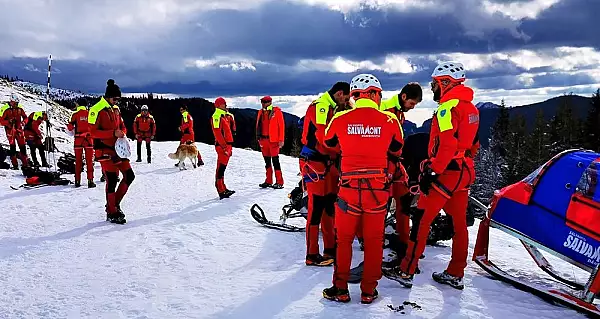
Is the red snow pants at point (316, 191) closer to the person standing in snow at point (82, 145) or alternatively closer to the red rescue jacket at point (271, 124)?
the red rescue jacket at point (271, 124)

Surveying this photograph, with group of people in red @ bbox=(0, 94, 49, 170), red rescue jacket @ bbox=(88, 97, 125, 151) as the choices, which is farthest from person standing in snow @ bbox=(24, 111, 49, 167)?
red rescue jacket @ bbox=(88, 97, 125, 151)

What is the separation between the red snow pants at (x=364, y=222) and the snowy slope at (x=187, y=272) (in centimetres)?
34

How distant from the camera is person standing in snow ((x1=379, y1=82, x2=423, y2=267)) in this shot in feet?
22.3

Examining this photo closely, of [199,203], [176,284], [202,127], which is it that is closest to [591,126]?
[199,203]

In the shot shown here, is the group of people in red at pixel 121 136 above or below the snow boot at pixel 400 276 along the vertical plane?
above

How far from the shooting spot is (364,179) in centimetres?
520

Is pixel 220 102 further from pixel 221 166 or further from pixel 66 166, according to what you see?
pixel 66 166

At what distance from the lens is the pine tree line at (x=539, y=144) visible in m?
46.9

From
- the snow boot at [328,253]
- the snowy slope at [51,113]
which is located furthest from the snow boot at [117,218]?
the snowy slope at [51,113]

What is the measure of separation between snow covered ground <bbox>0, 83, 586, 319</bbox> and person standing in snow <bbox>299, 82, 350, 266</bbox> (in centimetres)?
41

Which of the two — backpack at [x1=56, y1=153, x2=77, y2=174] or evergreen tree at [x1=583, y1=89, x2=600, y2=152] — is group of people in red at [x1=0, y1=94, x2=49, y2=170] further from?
evergreen tree at [x1=583, y1=89, x2=600, y2=152]

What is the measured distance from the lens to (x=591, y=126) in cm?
4625

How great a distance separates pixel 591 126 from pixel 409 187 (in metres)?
47.9

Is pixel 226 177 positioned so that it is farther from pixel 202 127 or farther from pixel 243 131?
pixel 202 127
